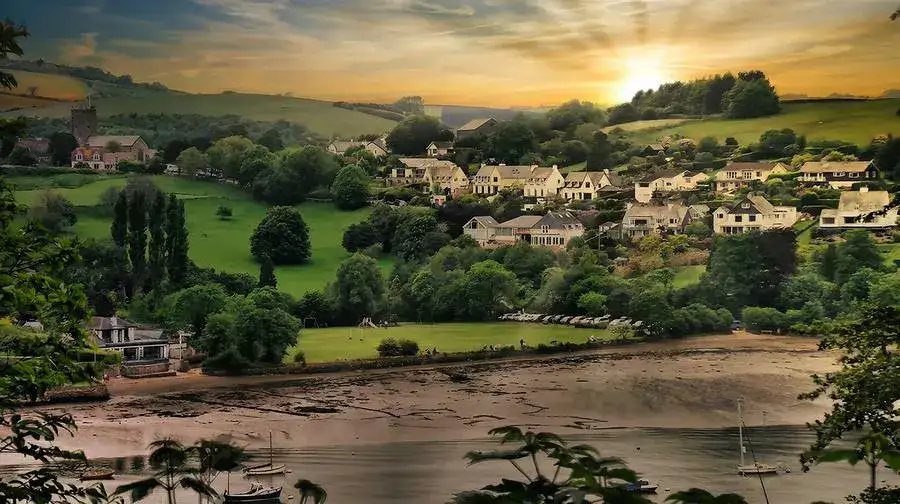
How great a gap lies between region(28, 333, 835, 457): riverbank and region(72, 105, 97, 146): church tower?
10.4 metres

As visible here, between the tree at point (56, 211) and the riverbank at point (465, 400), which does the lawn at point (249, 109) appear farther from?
the riverbank at point (465, 400)

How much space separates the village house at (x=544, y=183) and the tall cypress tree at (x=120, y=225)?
9.45 metres

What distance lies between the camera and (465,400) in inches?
590

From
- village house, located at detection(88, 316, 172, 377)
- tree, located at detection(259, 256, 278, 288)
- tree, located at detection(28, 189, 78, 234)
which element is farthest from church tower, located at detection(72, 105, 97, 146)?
village house, located at detection(88, 316, 172, 377)

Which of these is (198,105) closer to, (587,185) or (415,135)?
(415,135)

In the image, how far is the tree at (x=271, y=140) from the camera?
27433mm

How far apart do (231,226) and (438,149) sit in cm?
688

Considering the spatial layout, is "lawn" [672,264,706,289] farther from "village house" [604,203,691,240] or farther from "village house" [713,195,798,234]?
"village house" [604,203,691,240]


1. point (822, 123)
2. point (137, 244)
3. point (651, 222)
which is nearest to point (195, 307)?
point (137, 244)

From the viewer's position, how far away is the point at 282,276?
72.6ft

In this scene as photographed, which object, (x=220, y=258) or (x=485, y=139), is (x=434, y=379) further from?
(x=485, y=139)

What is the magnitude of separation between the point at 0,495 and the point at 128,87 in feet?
79.8

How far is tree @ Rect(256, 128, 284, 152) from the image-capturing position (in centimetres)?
2743

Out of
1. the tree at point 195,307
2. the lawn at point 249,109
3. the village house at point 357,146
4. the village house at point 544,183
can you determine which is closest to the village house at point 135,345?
the tree at point 195,307
